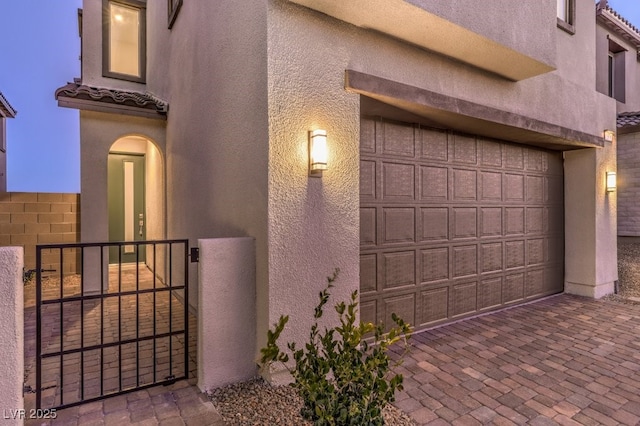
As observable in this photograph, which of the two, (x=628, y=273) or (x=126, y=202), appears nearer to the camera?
(x=628, y=273)

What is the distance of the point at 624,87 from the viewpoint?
10695mm

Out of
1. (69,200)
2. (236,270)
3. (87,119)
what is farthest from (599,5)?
(69,200)

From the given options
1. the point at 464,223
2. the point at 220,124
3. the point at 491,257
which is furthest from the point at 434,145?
the point at 220,124

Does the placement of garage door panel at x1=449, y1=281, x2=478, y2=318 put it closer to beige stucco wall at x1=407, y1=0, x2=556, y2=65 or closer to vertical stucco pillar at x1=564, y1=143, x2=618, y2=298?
vertical stucco pillar at x1=564, y1=143, x2=618, y2=298

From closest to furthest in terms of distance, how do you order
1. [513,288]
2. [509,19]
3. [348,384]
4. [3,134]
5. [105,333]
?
[348,384] → [509,19] → [105,333] → [513,288] → [3,134]

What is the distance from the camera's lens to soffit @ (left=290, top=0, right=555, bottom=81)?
11.7 ft

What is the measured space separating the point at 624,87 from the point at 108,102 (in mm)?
14060

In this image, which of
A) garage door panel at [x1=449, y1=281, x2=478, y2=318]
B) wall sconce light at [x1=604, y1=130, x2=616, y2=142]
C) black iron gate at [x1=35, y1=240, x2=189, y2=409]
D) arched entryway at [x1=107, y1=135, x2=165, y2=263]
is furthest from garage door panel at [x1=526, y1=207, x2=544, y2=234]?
arched entryway at [x1=107, y1=135, x2=165, y2=263]

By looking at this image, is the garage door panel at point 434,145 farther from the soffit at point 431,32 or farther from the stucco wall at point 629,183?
the stucco wall at point 629,183

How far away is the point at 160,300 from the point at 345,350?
5180mm

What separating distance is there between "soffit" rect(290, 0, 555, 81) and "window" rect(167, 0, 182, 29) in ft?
12.8

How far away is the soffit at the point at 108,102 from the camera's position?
6.02 metres

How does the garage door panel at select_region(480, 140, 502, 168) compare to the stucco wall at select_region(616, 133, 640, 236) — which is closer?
the garage door panel at select_region(480, 140, 502, 168)

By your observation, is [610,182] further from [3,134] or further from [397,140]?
[3,134]
